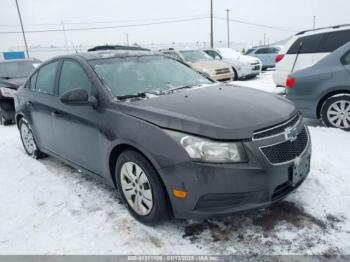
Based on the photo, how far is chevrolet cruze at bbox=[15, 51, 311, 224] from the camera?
7.93 feet

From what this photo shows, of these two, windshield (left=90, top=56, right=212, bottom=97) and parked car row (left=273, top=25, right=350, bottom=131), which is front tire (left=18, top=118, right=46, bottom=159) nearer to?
windshield (left=90, top=56, right=212, bottom=97)

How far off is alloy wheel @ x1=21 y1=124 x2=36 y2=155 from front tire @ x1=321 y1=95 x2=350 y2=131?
4.86m

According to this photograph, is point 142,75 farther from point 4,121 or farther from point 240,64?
point 240,64

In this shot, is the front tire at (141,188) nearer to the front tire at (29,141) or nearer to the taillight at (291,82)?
the front tire at (29,141)

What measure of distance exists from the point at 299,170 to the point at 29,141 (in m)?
4.20

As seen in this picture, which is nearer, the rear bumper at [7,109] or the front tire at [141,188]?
the front tire at [141,188]

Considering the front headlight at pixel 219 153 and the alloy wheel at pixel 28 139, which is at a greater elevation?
the front headlight at pixel 219 153

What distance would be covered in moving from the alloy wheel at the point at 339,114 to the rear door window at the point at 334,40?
2459 mm

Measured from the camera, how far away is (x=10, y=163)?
4.93 metres

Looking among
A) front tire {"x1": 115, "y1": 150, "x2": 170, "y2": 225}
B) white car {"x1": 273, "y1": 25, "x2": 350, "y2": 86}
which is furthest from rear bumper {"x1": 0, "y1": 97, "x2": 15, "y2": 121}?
white car {"x1": 273, "y1": 25, "x2": 350, "y2": 86}

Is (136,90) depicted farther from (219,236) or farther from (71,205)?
(219,236)

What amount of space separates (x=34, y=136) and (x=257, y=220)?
11.6 ft

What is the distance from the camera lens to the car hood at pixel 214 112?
247 cm

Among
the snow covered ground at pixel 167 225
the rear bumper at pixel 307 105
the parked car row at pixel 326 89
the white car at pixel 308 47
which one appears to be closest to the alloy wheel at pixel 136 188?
the snow covered ground at pixel 167 225
